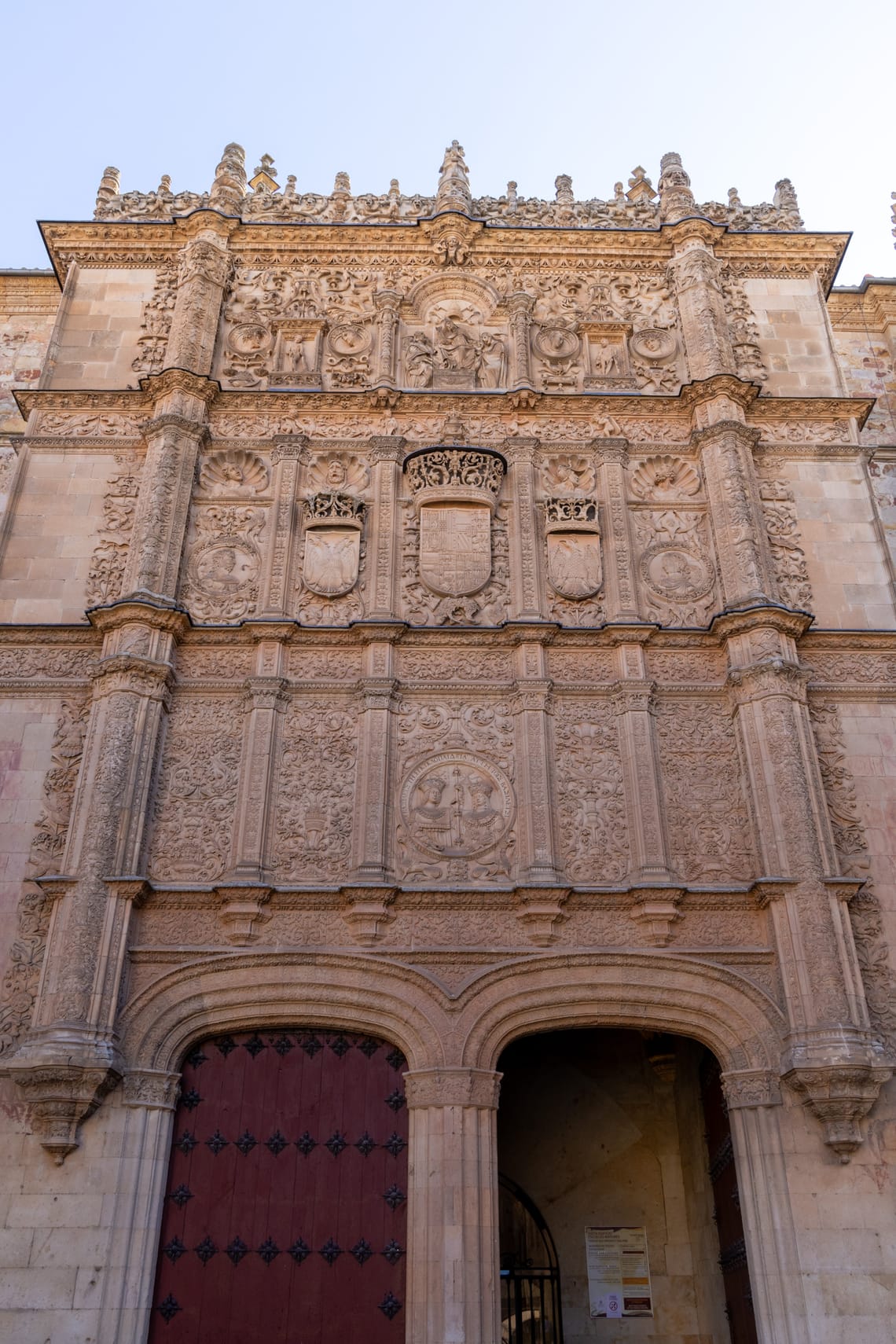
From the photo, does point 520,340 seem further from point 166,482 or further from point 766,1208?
point 766,1208

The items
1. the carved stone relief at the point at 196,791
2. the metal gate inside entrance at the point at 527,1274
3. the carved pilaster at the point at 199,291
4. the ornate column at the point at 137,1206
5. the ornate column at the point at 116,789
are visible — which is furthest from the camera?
the carved pilaster at the point at 199,291

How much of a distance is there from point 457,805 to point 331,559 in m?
3.19

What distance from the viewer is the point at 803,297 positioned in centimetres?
1434

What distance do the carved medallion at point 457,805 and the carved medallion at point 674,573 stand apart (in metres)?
2.86

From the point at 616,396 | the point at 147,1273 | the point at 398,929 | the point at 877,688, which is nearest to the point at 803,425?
the point at 616,396

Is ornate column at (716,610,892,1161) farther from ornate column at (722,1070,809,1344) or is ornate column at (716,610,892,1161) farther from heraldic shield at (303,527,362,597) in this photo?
heraldic shield at (303,527,362,597)

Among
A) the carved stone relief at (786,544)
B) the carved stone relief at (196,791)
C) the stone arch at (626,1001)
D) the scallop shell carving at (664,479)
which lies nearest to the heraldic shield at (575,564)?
the scallop shell carving at (664,479)

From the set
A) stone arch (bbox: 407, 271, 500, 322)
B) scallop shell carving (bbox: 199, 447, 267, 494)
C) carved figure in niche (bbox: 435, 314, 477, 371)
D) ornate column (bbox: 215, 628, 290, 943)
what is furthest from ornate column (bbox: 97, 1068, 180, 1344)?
stone arch (bbox: 407, 271, 500, 322)

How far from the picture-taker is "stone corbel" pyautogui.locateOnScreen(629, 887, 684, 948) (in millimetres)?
9867

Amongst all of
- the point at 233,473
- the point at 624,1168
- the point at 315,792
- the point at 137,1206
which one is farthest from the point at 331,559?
the point at 624,1168

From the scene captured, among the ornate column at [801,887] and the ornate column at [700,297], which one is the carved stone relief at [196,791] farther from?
the ornate column at [700,297]

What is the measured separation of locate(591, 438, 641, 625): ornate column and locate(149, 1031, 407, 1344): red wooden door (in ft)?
16.6

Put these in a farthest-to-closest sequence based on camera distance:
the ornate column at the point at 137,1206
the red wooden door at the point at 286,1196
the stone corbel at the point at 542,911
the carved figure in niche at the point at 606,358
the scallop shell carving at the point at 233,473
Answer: the carved figure in niche at the point at 606,358
the scallop shell carving at the point at 233,473
the stone corbel at the point at 542,911
the red wooden door at the point at 286,1196
the ornate column at the point at 137,1206

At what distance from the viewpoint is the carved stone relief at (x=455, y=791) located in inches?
405
